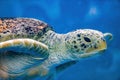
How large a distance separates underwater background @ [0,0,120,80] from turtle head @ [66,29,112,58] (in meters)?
2.08

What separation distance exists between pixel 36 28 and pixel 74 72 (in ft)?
9.91

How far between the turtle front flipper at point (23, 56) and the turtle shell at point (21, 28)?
121 mm

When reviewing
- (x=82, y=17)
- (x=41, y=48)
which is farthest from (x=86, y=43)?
(x=82, y=17)

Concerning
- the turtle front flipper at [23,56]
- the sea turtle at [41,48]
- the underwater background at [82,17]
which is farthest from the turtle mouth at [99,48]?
the underwater background at [82,17]

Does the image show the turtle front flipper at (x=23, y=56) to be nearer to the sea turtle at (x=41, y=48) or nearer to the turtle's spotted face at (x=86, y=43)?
the sea turtle at (x=41, y=48)

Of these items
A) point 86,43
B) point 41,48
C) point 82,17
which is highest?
point 82,17

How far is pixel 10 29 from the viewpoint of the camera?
6.98 feet

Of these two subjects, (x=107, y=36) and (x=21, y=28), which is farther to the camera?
(x=107, y=36)

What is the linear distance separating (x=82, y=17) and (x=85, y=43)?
2.51 meters

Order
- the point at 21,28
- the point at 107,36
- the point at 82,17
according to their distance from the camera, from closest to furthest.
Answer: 1. the point at 21,28
2. the point at 107,36
3. the point at 82,17

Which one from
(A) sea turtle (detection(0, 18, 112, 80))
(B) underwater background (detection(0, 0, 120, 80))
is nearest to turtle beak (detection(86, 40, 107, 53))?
(A) sea turtle (detection(0, 18, 112, 80))

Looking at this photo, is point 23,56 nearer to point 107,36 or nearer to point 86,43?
point 86,43

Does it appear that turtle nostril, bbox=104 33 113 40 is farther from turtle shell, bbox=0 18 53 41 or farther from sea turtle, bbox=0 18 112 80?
turtle shell, bbox=0 18 53 41

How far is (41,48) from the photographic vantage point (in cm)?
202
